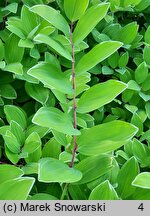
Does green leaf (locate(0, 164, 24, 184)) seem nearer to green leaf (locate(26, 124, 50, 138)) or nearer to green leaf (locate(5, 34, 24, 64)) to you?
green leaf (locate(26, 124, 50, 138))

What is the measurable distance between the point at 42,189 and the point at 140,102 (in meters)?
0.40

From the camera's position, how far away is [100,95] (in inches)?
25.6

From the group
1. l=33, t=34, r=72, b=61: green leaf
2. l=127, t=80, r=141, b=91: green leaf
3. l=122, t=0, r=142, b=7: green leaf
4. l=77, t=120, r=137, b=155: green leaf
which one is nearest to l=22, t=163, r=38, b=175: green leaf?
l=77, t=120, r=137, b=155: green leaf

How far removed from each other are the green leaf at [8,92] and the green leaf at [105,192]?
0.36 metres

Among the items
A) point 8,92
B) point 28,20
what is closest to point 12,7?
point 28,20

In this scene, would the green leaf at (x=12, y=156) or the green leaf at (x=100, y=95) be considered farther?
the green leaf at (x=12, y=156)

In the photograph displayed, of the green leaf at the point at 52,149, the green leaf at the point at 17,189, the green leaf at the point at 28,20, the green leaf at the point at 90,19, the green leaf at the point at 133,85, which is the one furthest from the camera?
the green leaf at the point at 133,85

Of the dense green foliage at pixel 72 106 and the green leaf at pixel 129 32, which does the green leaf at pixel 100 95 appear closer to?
the dense green foliage at pixel 72 106

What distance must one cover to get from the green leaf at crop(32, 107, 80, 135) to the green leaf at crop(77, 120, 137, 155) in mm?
39

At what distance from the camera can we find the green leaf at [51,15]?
0.65 meters

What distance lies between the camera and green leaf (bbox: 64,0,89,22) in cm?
67

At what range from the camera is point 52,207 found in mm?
622

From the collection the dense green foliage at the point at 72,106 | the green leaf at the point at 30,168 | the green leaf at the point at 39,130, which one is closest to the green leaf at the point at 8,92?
the dense green foliage at the point at 72,106

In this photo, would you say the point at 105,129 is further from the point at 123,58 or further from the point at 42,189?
the point at 123,58
